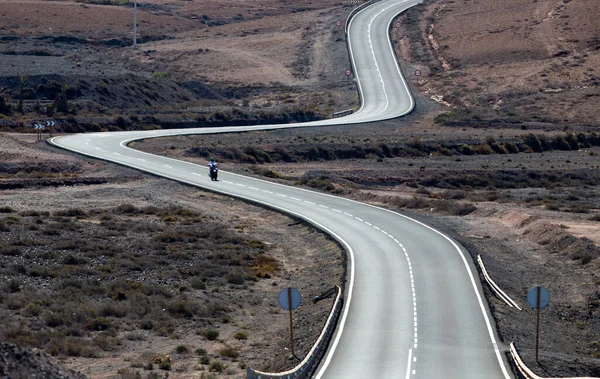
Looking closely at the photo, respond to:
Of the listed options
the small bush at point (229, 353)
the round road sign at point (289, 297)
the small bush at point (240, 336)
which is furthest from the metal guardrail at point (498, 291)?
the round road sign at point (289, 297)

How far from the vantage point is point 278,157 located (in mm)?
67188

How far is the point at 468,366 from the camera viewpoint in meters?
21.8

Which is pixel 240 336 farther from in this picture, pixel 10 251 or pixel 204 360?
pixel 10 251

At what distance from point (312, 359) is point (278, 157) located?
46.1m

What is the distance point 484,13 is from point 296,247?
89.1 meters

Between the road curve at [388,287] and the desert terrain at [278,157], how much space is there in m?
A: 1.08

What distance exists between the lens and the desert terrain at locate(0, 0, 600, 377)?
27.1 m

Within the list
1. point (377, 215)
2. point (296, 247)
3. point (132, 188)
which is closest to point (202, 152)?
point (132, 188)

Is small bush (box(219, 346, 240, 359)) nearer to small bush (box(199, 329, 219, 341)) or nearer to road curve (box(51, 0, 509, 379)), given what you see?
small bush (box(199, 329, 219, 341))

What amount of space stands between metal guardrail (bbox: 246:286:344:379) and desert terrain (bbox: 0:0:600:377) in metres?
0.73

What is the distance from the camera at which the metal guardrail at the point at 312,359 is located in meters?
18.5

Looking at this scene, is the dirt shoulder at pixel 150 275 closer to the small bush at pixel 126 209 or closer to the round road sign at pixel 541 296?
the small bush at pixel 126 209

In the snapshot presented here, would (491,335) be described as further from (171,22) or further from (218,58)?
(171,22)

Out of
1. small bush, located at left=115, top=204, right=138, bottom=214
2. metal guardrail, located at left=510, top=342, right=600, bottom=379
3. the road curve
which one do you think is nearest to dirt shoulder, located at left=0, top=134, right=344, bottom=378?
small bush, located at left=115, top=204, right=138, bottom=214
